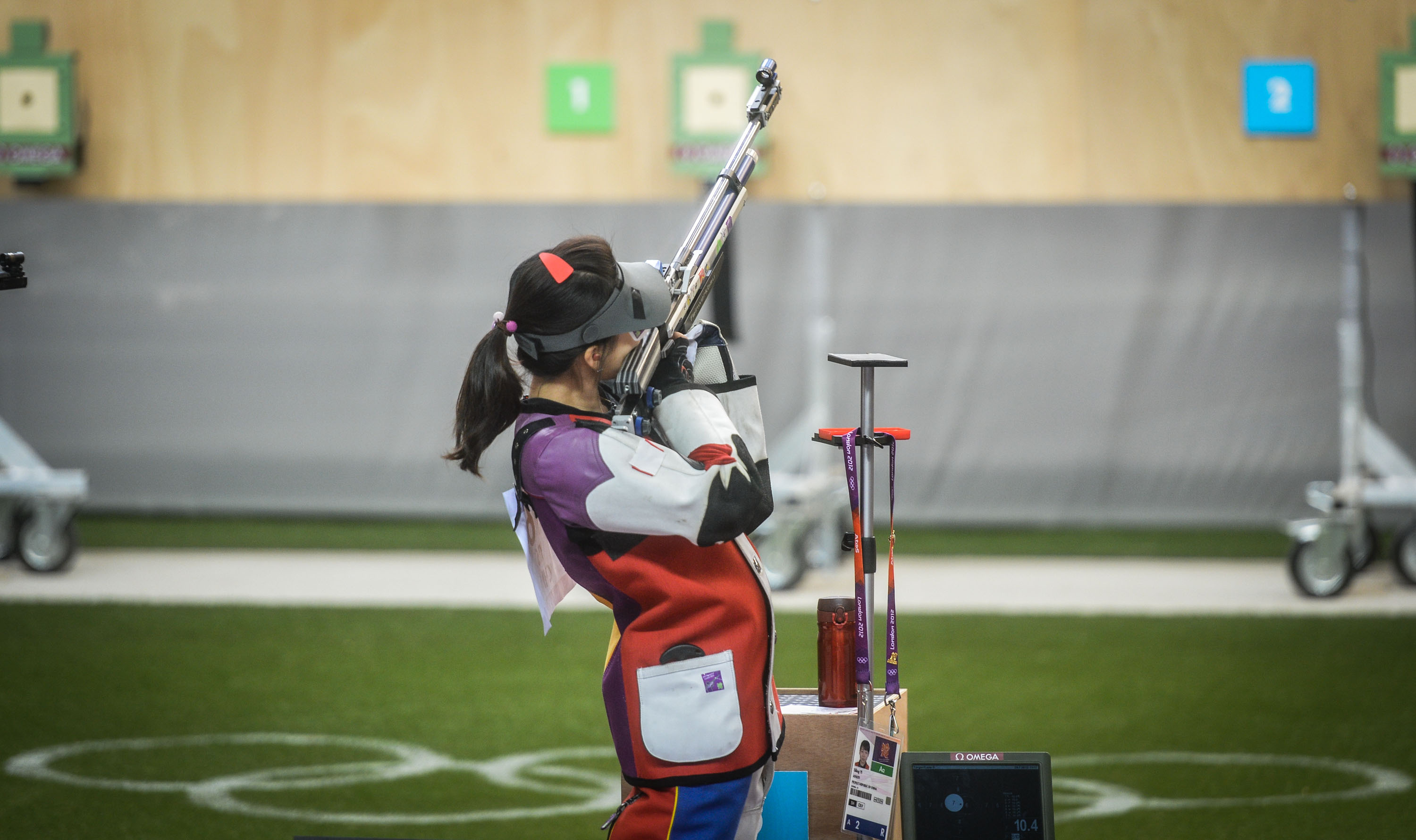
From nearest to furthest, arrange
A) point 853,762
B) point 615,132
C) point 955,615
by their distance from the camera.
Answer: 1. point 853,762
2. point 955,615
3. point 615,132

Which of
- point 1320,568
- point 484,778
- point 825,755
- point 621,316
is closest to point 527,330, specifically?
point 621,316

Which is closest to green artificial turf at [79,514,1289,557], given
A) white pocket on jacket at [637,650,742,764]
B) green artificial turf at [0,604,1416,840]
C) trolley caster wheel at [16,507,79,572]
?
trolley caster wheel at [16,507,79,572]

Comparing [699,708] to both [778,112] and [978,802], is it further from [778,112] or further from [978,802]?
[778,112]

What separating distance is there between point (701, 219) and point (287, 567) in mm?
6138

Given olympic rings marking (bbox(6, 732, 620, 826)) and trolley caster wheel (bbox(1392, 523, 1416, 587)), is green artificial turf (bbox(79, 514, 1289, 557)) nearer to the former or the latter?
trolley caster wheel (bbox(1392, 523, 1416, 587))

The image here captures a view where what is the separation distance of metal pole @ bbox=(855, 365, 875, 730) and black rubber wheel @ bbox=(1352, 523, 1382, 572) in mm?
5714

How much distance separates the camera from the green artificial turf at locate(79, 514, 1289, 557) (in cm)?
874

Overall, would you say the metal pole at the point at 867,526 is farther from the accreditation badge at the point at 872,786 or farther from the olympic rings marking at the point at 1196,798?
the olympic rings marking at the point at 1196,798

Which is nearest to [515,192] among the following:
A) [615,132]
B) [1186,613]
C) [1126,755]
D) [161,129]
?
[615,132]

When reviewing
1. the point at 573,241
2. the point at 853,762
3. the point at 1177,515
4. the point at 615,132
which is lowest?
the point at 1177,515

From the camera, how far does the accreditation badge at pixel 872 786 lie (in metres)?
2.30

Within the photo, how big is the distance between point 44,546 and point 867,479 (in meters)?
6.32

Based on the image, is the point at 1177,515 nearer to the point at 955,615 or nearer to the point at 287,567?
the point at 955,615

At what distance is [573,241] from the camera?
7.22ft
